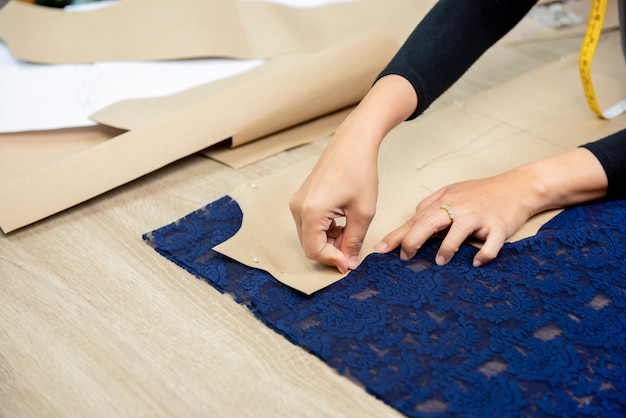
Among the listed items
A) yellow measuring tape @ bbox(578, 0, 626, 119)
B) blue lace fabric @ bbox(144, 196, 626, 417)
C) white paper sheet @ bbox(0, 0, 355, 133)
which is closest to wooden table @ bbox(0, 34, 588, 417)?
blue lace fabric @ bbox(144, 196, 626, 417)

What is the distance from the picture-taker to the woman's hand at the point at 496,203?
1002 millimetres

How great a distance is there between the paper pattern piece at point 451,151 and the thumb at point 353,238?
32 mm

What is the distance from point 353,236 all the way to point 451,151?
0.41 metres

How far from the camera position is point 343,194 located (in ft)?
2.96

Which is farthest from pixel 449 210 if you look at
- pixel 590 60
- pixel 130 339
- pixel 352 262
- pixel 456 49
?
pixel 590 60

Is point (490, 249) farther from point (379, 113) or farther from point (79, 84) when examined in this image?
point (79, 84)

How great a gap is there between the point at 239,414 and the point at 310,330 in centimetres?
15

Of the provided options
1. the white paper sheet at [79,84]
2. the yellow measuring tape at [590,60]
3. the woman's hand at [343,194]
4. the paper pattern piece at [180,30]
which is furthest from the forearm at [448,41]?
the white paper sheet at [79,84]

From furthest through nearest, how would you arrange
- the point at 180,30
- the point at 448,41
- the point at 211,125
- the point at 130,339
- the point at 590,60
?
the point at 180,30 < the point at 590,60 < the point at 211,125 < the point at 448,41 < the point at 130,339

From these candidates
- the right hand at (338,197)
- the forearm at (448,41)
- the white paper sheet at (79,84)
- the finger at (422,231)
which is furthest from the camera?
the white paper sheet at (79,84)

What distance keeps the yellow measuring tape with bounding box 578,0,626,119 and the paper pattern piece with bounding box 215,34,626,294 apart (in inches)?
0.7

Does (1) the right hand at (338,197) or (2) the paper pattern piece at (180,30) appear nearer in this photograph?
(1) the right hand at (338,197)

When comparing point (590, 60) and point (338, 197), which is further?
point (590, 60)

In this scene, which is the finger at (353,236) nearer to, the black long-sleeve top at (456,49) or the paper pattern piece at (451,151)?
the paper pattern piece at (451,151)
